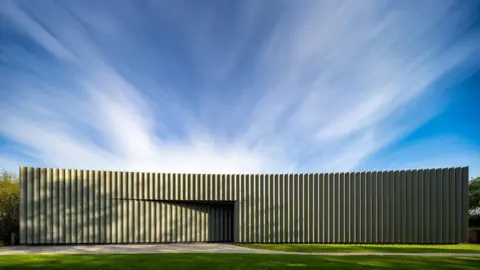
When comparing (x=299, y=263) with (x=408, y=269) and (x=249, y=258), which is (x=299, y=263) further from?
(x=408, y=269)

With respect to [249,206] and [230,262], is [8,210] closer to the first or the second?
[249,206]

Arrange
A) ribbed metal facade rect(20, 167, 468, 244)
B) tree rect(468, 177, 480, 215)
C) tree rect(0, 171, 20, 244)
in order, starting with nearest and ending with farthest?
ribbed metal facade rect(20, 167, 468, 244), tree rect(0, 171, 20, 244), tree rect(468, 177, 480, 215)

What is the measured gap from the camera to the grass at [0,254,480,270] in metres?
9.50

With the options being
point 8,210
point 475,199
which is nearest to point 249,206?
point 8,210

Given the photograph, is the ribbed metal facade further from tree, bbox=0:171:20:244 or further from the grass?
the grass

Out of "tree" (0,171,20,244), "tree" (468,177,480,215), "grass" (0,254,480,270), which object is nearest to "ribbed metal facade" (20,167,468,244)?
"tree" (0,171,20,244)

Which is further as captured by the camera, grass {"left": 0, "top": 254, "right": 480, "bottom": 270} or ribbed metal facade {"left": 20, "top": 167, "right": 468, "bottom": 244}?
ribbed metal facade {"left": 20, "top": 167, "right": 468, "bottom": 244}

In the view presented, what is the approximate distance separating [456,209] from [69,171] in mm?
21823

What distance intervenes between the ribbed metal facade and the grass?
4.92 meters

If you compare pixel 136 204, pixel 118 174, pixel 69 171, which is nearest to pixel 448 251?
pixel 136 204

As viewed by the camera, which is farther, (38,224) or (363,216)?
(363,216)

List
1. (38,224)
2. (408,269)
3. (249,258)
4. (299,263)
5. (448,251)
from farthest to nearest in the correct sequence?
1. (38,224)
2. (448,251)
3. (249,258)
4. (299,263)
5. (408,269)

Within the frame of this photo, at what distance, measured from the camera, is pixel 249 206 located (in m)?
17.8

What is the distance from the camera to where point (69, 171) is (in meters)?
16.5
